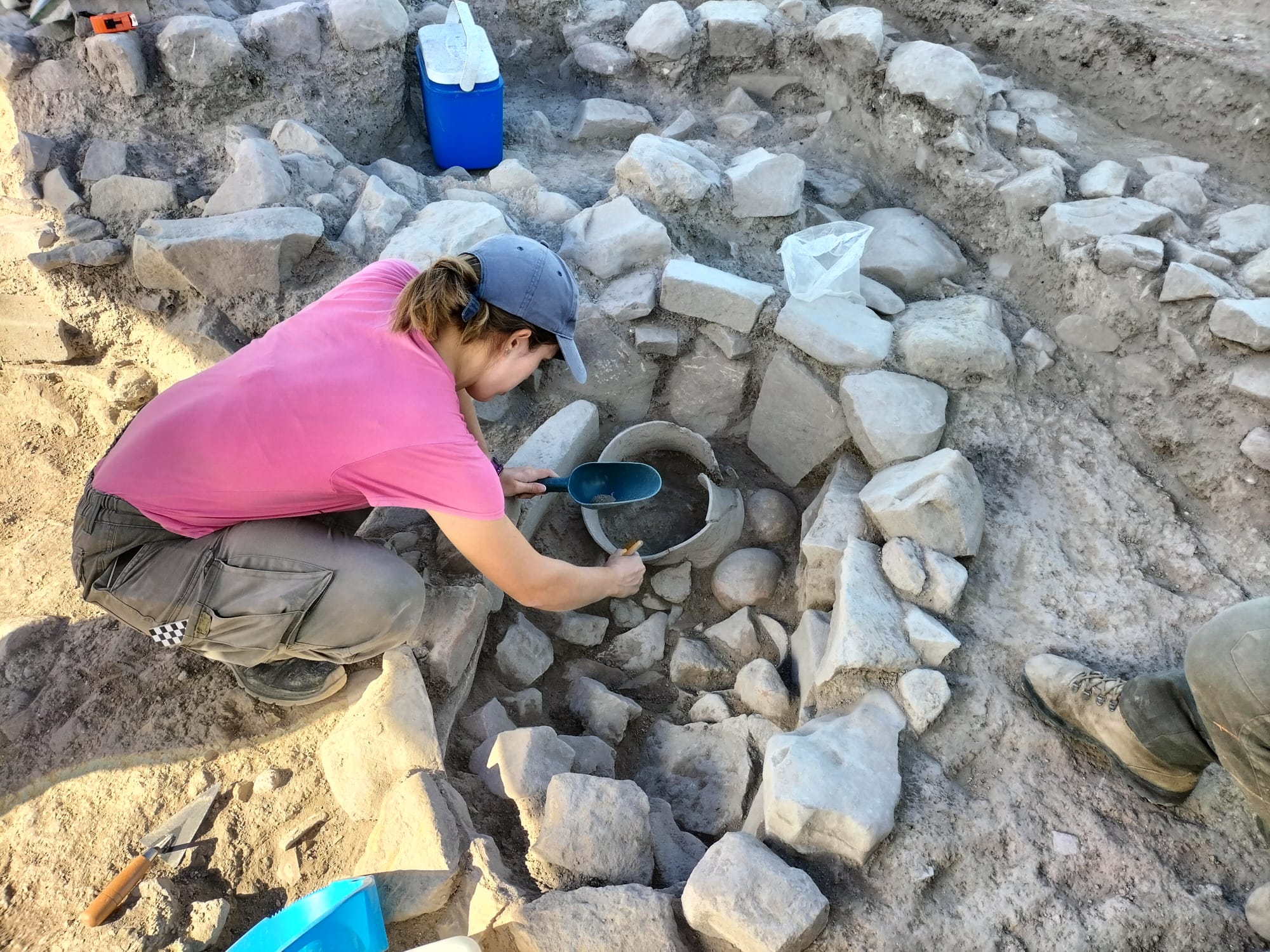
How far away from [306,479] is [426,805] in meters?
0.74

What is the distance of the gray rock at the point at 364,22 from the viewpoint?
3400 millimetres

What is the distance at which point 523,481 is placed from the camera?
7.71ft

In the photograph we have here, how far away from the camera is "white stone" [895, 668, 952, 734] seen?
1.96 meters

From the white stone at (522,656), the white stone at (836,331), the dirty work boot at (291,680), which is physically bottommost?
the white stone at (522,656)

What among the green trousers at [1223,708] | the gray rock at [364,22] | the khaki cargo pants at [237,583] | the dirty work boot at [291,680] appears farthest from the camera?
the gray rock at [364,22]

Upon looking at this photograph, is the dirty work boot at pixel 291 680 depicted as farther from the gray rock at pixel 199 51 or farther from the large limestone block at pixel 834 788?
the gray rock at pixel 199 51

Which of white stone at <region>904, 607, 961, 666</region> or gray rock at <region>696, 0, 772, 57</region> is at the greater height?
gray rock at <region>696, 0, 772, 57</region>

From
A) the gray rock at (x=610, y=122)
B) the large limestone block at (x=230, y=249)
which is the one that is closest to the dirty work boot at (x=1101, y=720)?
the large limestone block at (x=230, y=249)

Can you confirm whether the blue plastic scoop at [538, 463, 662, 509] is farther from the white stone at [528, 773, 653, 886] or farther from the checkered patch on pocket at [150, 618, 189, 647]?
the checkered patch on pocket at [150, 618, 189, 647]

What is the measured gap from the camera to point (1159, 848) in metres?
1.82

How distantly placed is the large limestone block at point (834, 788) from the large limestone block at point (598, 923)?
1.00 ft

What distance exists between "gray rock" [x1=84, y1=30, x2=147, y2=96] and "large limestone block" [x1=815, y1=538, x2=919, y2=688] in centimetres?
312

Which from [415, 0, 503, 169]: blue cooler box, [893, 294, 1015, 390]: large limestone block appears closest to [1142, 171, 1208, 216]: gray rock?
[893, 294, 1015, 390]: large limestone block

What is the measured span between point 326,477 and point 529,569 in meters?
0.47
